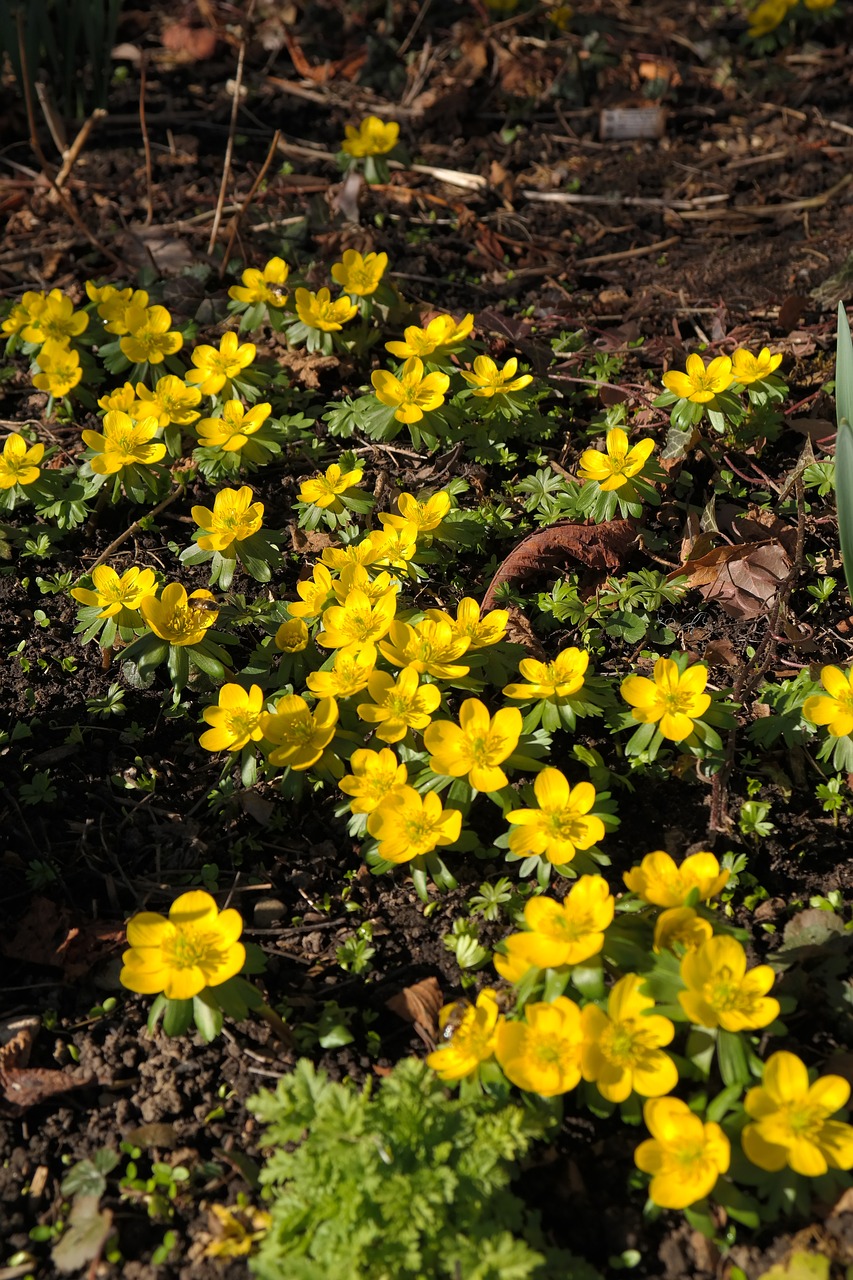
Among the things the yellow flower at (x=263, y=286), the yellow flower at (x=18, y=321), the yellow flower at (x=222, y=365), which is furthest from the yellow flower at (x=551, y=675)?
the yellow flower at (x=18, y=321)

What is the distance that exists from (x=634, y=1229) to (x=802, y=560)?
1.61 m

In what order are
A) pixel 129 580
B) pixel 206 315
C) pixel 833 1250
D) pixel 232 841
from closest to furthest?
pixel 833 1250 → pixel 232 841 → pixel 129 580 → pixel 206 315

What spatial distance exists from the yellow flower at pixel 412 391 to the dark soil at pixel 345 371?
8.4 inches

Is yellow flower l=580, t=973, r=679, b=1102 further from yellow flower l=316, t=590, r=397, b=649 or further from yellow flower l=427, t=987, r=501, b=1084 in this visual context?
yellow flower l=316, t=590, r=397, b=649

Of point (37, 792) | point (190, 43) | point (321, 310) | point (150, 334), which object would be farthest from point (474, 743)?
point (190, 43)

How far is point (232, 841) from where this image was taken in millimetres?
2336

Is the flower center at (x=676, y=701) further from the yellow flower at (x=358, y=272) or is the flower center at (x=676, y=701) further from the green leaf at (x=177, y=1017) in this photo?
the yellow flower at (x=358, y=272)

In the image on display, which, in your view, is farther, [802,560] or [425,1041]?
[802,560]

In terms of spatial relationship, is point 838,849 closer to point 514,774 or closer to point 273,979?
point 514,774

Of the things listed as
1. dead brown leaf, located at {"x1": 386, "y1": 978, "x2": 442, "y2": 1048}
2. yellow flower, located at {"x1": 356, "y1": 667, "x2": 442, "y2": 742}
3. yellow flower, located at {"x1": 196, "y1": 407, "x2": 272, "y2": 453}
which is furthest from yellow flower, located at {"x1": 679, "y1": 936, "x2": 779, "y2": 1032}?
yellow flower, located at {"x1": 196, "y1": 407, "x2": 272, "y2": 453}

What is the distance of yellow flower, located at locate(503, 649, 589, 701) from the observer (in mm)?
2242

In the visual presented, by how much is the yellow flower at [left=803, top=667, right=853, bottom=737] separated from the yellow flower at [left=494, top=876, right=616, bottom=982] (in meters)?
0.61

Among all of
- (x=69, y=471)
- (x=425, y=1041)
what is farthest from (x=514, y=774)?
(x=69, y=471)

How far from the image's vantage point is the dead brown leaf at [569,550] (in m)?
2.71
